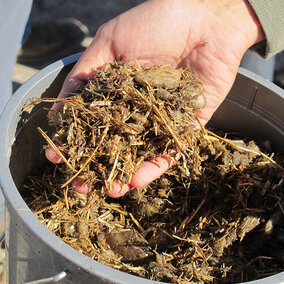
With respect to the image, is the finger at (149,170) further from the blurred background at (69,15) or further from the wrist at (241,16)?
the blurred background at (69,15)

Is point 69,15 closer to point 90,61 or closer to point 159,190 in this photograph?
point 90,61

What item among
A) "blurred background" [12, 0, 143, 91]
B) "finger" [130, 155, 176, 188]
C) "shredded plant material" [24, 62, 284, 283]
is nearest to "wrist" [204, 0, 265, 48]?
"shredded plant material" [24, 62, 284, 283]

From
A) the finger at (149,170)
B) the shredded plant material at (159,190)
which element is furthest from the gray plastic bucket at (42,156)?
the finger at (149,170)

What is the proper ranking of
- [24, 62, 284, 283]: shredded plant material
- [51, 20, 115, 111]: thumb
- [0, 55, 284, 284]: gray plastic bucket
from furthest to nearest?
1. [51, 20, 115, 111]: thumb
2. [24, 62, 284, 283]: shredded plant material
3. [0, 55, 284, 284]: gray plastic bucket

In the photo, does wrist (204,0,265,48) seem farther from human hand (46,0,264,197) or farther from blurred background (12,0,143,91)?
blurred background (12,0,143,91)

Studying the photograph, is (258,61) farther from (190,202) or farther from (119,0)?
(119,0)

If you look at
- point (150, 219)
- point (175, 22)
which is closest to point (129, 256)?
point (150, 219)
